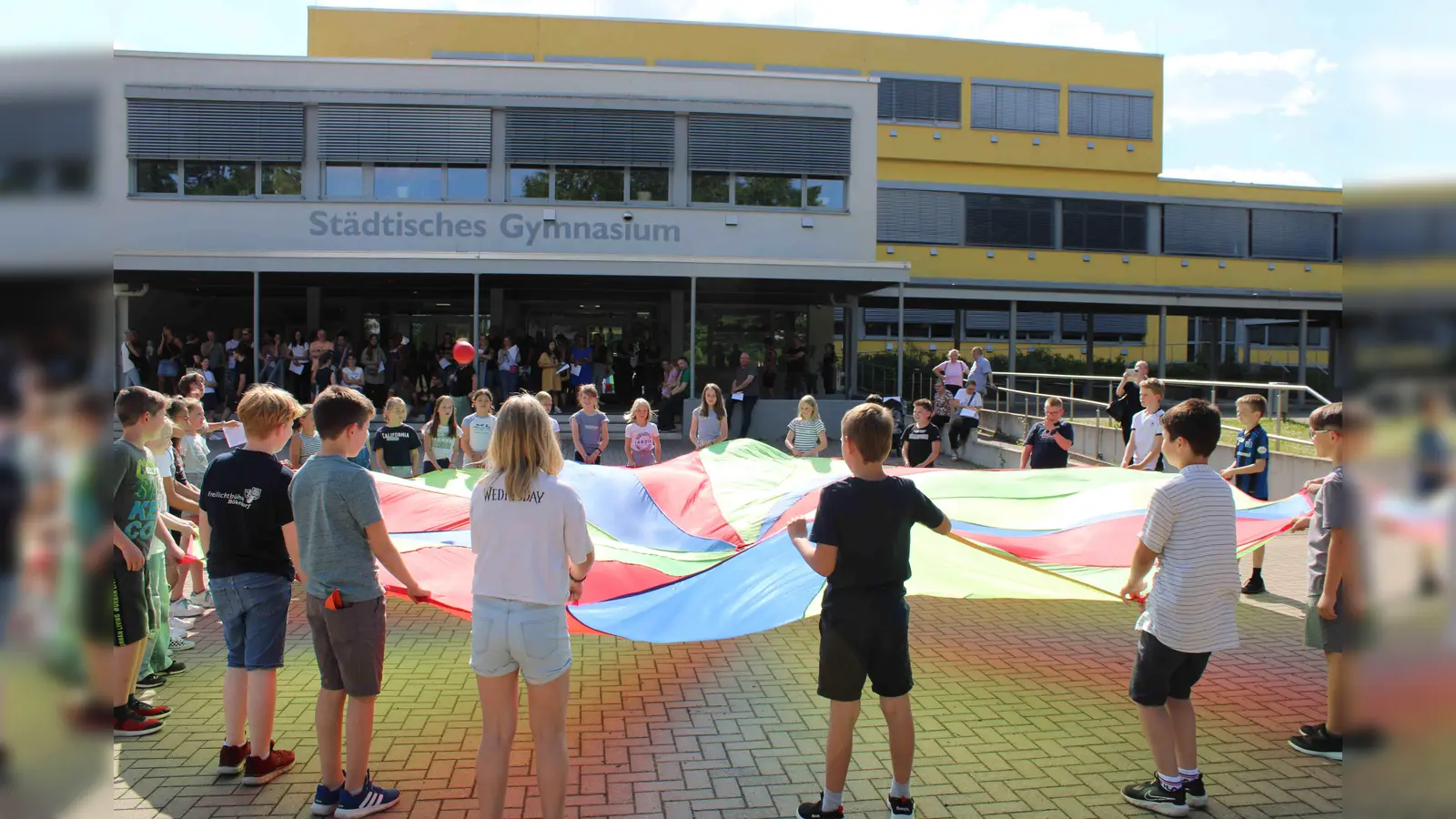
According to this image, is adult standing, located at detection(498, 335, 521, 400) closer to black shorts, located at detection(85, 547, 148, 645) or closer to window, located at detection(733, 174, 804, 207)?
window, located at detection(733, 174, 804, 207)

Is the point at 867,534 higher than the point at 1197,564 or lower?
higher

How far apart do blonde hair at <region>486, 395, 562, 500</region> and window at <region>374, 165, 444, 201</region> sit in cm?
1718

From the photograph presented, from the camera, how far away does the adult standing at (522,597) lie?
135 inches

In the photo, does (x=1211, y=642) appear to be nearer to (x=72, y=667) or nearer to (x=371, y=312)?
(x=72, y=667)

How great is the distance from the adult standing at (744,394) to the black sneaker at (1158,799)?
13.4 metres

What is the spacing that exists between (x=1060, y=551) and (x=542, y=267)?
44.5 ft

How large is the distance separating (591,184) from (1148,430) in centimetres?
1393

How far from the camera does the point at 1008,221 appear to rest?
28.0 metres

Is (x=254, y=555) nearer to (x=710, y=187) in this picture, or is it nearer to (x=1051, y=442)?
(x=1051, y=442)

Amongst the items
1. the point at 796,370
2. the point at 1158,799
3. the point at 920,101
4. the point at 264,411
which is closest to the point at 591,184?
the point at 796,370

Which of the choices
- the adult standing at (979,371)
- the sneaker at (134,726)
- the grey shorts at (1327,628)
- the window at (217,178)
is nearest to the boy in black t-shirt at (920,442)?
the grey shorts at (1327,628)

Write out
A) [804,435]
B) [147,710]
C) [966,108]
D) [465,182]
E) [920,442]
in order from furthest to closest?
[966,108] → [465,182] → [804,435] → [920,442] → [147,710]

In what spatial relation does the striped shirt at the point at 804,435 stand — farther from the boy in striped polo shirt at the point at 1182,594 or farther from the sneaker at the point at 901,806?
the sneaker at the point at 901,806

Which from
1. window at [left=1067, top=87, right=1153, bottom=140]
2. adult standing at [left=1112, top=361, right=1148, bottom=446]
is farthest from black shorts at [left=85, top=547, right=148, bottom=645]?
window at [left=1067, top=87, right=1153, bottom=140]
